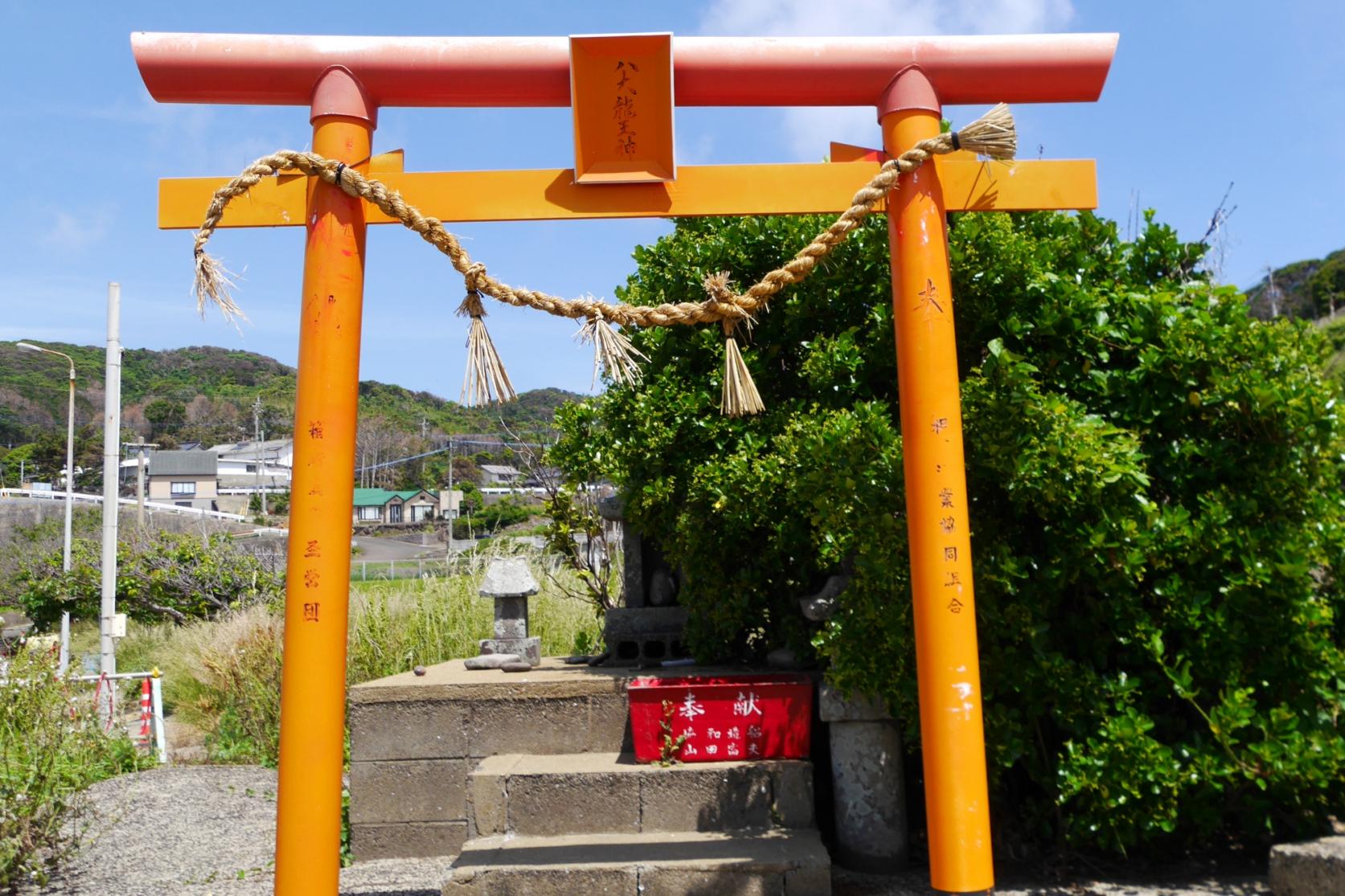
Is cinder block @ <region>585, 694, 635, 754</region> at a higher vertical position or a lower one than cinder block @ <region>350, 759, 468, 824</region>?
higher

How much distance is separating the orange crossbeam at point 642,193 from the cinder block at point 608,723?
300cm

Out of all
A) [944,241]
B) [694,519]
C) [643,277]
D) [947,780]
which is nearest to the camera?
[947,780]

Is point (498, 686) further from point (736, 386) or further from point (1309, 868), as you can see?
point (1309, 868)

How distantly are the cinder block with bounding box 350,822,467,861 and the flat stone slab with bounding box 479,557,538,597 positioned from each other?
1.49 m

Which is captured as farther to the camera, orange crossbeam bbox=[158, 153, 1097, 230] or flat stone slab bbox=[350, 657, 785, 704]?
flat stone slab bbox=[350, 657, 785, 704]

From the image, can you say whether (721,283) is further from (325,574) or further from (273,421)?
(273,421)

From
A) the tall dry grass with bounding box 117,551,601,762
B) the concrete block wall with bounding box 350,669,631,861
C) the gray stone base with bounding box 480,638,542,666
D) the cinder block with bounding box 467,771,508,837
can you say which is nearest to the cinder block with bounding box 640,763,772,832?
the cinder block with bounding box 467,771,508,837

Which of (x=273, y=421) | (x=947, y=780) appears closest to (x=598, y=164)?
(x=947, y=780)

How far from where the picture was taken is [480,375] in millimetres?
3338

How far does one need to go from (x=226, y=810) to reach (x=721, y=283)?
5.63 meters

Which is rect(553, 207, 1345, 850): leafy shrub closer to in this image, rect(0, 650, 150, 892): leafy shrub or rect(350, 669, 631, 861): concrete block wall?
rect(350, 669, 631, 861): concrete block wall

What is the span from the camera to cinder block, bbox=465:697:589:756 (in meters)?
5.44

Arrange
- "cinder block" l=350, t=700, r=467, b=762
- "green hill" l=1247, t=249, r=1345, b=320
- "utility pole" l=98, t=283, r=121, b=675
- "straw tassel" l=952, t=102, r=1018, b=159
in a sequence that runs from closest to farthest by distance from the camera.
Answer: "straw tassel" l=952, t=102, r=1018, b=159
"cinder block" l=350, t=700, r=467, b=762
"utility pole" l=98, t=283, r=121, b=675
"green hill" l=1247, t=249, r=1345, b=320

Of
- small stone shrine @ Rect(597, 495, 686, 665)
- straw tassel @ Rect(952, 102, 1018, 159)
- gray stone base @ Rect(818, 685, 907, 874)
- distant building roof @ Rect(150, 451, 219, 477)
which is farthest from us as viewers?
distant building roof @ Rect(150, 451, 219, 477)
